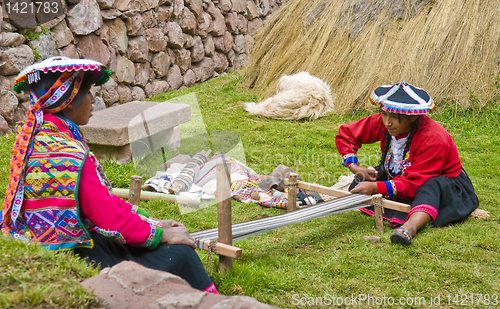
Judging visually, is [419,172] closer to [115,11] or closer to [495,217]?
[495,217]

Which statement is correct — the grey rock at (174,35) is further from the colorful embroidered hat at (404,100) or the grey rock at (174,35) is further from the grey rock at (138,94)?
the colorful embroidered hat at (404,100)

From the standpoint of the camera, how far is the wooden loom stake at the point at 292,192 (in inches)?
147

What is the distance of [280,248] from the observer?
3.14m

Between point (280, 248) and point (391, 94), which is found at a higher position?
point (391, 94)

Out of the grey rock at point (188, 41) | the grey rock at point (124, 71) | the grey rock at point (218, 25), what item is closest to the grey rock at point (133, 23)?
the grey rock at point (124, 71)

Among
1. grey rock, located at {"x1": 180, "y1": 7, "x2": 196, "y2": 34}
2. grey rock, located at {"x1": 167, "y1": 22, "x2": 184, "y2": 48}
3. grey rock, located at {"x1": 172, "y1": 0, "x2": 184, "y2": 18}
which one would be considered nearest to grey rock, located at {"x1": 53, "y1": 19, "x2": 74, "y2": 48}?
grey rock, located at {"x1": 167, "y1": 22, "x2": 184, "y2": 48}

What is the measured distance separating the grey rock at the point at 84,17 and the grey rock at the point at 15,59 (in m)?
0.90

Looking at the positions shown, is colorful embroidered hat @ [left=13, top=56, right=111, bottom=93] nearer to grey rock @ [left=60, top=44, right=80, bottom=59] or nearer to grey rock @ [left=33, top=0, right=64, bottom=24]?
grey rock @ [left=33, top=0, right=64, bottom=24]

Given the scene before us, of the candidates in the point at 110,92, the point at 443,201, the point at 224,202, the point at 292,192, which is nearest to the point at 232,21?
the point at 110,92

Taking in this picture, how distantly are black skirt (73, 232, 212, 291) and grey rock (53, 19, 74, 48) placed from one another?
434 centimetres

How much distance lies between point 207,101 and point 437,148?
5.11m

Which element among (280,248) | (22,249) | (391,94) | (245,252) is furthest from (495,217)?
(22,249)

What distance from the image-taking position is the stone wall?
495 cm

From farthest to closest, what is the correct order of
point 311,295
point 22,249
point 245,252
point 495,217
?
1. point 495,217
2. point 245,252
3. point 311,295
4. point 22,249
